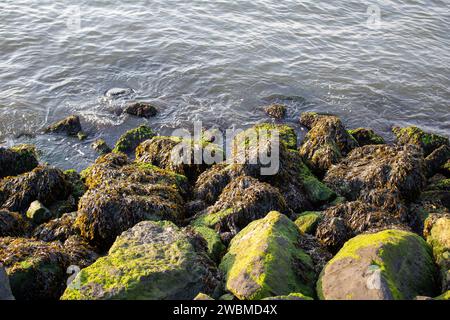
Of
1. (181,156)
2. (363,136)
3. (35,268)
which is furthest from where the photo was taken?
(363,136)

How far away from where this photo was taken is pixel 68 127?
1368cm

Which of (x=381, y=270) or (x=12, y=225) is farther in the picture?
(x=12, y=225)

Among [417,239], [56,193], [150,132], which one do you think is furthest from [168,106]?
[417,239]

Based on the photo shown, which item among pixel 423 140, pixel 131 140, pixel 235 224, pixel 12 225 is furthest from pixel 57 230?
pixel 423 140

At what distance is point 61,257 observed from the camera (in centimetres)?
676

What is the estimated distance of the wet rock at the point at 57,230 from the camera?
7.99 meters

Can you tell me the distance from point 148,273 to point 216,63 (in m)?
13.7

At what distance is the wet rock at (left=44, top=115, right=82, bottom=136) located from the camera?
13.7 m

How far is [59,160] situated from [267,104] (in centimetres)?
700

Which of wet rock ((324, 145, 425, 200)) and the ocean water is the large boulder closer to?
wet rock ((324, 145, 425, 200))

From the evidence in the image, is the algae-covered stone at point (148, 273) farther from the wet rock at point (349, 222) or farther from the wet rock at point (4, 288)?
the wet rock at point (349, 222)

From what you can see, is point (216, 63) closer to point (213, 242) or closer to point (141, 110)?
point (141, 110)

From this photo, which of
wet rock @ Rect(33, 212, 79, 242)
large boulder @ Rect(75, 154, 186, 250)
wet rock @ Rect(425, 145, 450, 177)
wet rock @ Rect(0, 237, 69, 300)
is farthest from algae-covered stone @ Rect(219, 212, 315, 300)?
wet rock @ Rect(425, 145, 450, 177)

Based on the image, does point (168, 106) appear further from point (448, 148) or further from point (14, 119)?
point (448, 148)
